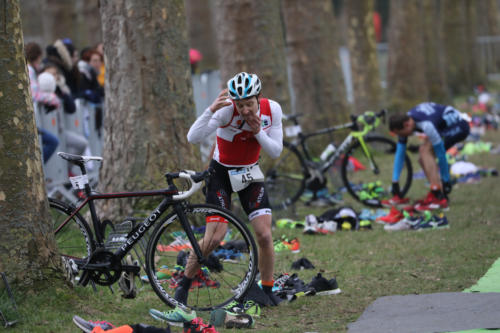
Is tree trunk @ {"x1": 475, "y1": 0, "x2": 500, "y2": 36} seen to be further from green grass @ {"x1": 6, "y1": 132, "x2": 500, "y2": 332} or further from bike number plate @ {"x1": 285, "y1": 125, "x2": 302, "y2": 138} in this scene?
green grass @ {"x1": 6, "y1": 132, "x2": 500, "y2": 332}

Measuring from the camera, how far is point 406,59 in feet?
78.7

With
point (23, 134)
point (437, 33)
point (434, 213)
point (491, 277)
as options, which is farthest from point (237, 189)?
point (437, 33)

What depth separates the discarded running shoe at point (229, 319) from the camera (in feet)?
20.3

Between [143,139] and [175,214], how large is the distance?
333 cm

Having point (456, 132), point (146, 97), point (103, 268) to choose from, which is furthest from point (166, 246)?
point (456, 132)

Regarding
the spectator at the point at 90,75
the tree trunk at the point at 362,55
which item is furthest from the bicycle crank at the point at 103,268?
the tree trunk at the point at 362,55

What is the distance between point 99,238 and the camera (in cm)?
684

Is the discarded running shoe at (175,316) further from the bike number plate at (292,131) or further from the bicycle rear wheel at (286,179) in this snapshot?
the bike number plate at (292,131)

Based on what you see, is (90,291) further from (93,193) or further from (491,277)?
(491,277)

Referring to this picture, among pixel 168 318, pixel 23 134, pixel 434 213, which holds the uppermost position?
pixel 23 134

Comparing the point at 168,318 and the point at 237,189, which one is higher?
the point at 237,189

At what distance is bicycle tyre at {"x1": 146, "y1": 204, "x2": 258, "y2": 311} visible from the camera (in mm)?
6574

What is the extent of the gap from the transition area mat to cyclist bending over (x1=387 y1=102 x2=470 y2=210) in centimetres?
431

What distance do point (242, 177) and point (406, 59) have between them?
18.1 m
